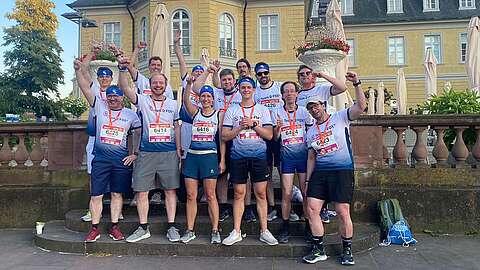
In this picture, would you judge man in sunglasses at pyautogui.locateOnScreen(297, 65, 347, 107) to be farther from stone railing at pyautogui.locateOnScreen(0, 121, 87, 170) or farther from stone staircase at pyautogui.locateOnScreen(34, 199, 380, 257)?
stone railing at pyautogui.locateOnScreen(0, 121, 87, 170)

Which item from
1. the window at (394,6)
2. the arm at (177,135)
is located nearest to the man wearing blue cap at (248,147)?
the arm at (177,135)

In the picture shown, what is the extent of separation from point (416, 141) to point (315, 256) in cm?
284

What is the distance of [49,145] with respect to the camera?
7.55m

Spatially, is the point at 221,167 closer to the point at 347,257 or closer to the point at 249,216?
the point at 249,216

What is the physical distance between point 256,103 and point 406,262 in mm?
2684

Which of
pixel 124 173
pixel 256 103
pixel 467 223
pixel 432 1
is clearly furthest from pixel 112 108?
pixel 432 1

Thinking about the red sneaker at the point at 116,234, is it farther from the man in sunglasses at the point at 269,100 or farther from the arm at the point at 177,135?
the man in sunglasses at the point at 269,100

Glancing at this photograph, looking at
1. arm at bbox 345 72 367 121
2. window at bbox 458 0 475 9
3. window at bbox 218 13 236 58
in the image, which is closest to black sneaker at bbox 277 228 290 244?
arm at bbox 345 72 367 121

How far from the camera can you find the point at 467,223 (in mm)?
6918

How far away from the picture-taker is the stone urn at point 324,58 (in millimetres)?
9812

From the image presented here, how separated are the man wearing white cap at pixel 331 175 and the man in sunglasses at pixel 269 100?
2.49 feet

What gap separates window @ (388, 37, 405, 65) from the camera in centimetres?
3762

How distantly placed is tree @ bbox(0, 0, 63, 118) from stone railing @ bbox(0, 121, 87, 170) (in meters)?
27.0

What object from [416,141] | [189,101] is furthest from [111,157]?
[416,141]
